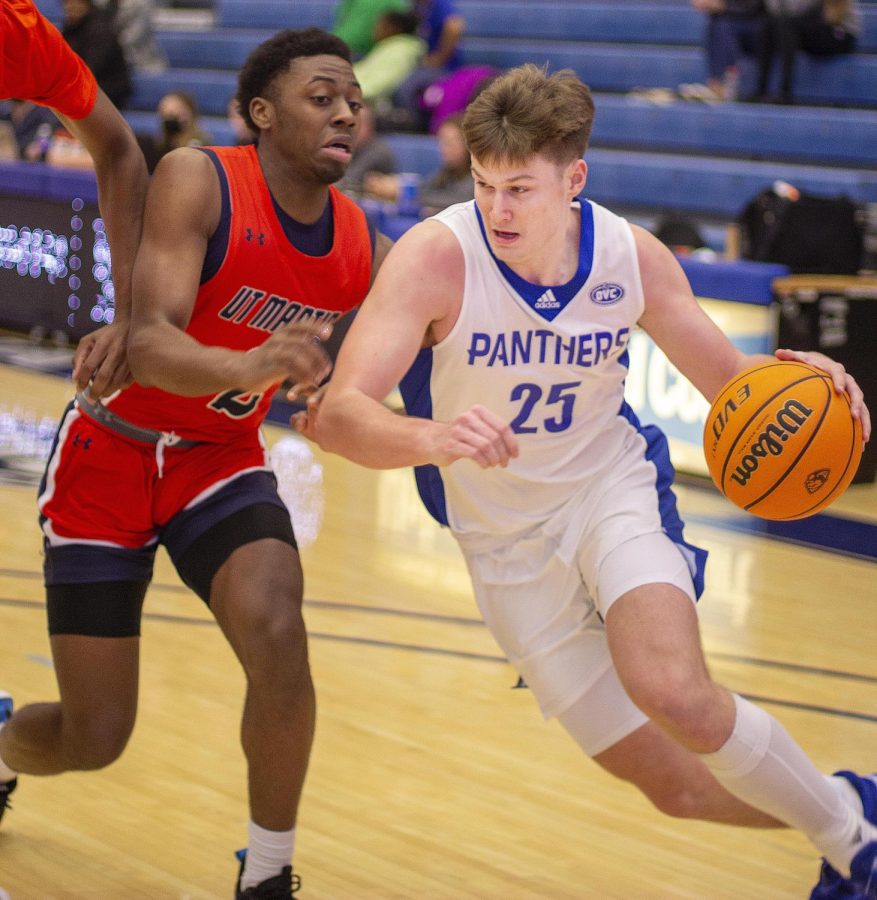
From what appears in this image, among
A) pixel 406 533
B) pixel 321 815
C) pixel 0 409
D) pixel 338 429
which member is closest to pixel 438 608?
pixel 406 533

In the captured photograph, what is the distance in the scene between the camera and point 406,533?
6.93 m

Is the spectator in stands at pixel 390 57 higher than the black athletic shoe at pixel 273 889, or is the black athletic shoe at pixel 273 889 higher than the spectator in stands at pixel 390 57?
the spectator in stands at pixel 390 57

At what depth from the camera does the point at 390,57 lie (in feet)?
40.9

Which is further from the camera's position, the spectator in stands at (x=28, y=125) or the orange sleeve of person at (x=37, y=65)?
the spectator in stands at (x=28, y=125)

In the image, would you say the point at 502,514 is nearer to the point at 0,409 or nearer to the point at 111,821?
A: the point at 111,821

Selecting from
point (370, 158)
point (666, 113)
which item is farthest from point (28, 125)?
point (666, 113)

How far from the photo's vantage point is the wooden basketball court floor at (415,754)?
3.72 m

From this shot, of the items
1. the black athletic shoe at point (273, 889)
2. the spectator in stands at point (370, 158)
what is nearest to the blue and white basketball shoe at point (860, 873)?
the black athletic shoe at point (273, 889)

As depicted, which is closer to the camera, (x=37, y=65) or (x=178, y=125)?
(x=37, y=65)

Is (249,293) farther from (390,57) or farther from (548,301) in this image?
(390,57)

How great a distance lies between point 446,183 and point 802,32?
3.12 m

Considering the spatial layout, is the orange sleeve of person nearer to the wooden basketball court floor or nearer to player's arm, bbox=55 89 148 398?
player's arm, bbox=55 89 148 398

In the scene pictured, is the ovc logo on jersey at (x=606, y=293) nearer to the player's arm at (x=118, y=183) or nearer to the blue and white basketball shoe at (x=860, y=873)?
the player's arm at (x=118, y=183)

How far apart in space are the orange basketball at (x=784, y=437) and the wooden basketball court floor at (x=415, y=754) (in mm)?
1052
